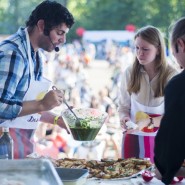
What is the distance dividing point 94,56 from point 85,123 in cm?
2179

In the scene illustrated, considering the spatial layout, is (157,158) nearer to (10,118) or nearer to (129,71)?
(10,118)

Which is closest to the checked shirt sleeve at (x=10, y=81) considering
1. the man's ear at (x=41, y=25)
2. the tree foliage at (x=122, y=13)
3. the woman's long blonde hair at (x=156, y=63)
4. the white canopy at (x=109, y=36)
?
the man's ear at (x=41, y=25)

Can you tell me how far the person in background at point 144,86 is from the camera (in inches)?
116

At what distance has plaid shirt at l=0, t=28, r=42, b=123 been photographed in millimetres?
2328

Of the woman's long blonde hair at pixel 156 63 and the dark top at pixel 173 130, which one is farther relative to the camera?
the woman's long blonde hair at pixel 156 63

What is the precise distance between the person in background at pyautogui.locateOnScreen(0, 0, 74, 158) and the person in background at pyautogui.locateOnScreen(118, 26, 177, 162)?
Answer: 1.98ft

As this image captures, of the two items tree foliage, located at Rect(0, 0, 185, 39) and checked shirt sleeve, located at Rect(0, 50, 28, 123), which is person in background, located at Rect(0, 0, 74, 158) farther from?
tree foliage, located at Rect(0, 0, 185, 39)

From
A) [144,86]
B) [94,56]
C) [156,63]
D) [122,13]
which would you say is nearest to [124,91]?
[144,86]

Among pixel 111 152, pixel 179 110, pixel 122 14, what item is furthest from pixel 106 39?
pixel 179 110

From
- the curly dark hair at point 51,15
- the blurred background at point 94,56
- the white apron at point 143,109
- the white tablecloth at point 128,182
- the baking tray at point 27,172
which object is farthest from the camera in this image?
the blurred background at point 94,56

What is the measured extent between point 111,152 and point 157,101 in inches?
135

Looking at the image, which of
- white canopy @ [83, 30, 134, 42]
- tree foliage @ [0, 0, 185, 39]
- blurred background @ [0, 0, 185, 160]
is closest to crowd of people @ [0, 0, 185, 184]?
blurred background @ [0, 0, 185, 160]

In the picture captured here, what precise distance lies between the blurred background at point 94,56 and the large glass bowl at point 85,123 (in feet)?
1.84

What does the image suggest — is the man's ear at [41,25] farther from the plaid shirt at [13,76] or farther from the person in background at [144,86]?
the person in background at [144,86]
